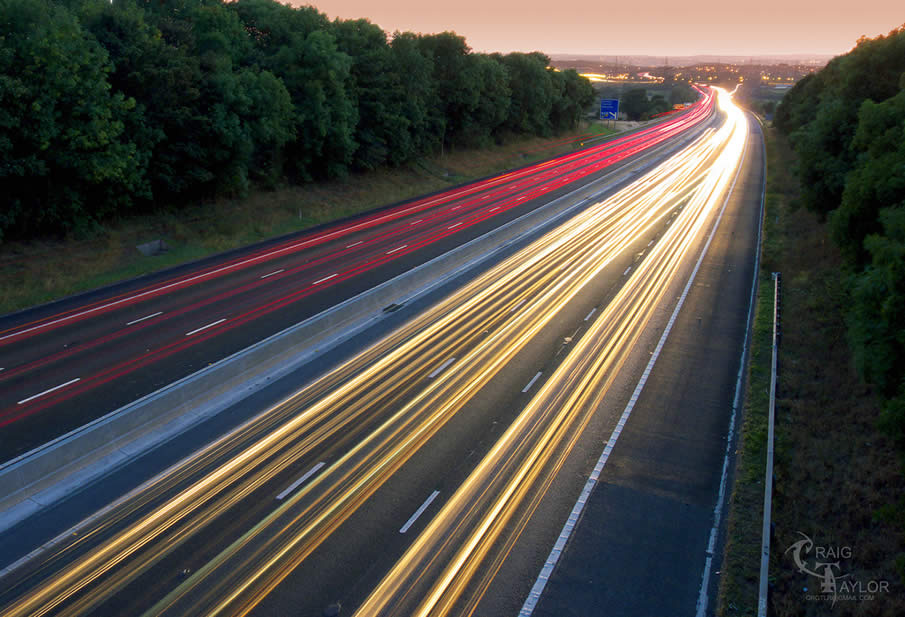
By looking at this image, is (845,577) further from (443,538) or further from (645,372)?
(645,372)

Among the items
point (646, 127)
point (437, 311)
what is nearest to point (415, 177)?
point (437, 311)

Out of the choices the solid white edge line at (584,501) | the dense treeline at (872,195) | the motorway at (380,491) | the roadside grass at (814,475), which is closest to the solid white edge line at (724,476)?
the solid white edge line at (584,501)

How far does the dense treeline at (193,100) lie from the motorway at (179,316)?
6.05 metres

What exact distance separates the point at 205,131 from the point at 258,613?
Result: 3102 centimetres

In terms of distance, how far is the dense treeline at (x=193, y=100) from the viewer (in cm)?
2631

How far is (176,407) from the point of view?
593 inches

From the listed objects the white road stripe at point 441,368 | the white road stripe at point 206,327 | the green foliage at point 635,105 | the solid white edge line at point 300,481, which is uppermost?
the green foliage at point 635,105

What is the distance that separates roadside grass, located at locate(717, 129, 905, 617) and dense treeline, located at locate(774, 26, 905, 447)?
6.37 ft

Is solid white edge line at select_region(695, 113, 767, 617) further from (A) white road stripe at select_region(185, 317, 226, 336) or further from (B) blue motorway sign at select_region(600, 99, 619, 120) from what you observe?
(B) blue motorway sign at select_region(600, 99, 619, 120)

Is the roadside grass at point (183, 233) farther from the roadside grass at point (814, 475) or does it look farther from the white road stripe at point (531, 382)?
the roadside grass at point (814, 475)

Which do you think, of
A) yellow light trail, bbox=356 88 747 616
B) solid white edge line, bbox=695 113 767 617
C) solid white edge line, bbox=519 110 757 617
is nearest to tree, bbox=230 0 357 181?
yellow light trail, bbox=356 88 747 616

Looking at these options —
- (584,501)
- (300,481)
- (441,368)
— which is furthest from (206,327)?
(584,501)

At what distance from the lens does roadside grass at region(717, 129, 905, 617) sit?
33.8 feet

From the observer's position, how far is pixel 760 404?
16.5 meters
